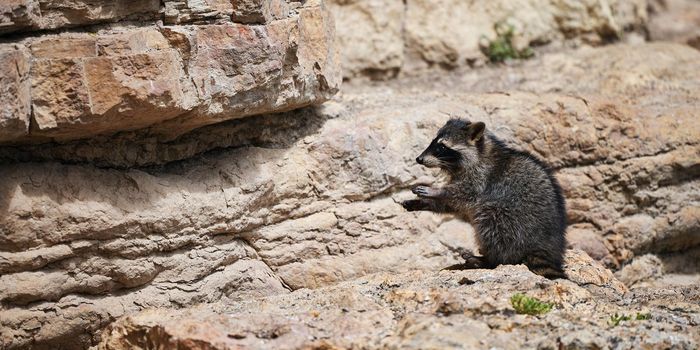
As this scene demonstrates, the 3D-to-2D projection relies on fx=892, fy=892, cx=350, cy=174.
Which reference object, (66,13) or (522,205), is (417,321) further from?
(66,13)

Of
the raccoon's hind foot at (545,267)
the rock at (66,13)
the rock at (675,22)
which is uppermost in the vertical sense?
the rock at (66,13)

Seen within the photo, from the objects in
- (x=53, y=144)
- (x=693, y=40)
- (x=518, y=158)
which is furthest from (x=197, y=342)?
(x=693, y=40)

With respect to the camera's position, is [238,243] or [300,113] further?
[300,113]

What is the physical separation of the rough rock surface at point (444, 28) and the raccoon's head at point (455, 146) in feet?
7.61

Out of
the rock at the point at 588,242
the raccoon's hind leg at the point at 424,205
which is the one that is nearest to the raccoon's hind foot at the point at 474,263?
the raccoon's hind leg at the point at 424,205

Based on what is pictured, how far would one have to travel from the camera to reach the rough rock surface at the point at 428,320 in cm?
540

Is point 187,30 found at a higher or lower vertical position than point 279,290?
higher

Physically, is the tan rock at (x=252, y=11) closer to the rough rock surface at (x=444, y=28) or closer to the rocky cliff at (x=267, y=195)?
the rocky cliff at (x=267, y=195)

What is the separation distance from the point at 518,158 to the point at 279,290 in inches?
91.0

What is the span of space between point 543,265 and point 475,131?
1.33 m

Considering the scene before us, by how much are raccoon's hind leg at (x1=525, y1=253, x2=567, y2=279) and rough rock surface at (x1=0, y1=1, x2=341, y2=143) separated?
7.55 feet

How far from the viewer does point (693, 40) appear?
11719 mm

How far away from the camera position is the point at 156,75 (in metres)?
6.12

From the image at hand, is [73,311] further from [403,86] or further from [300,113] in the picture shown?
[403,86]
